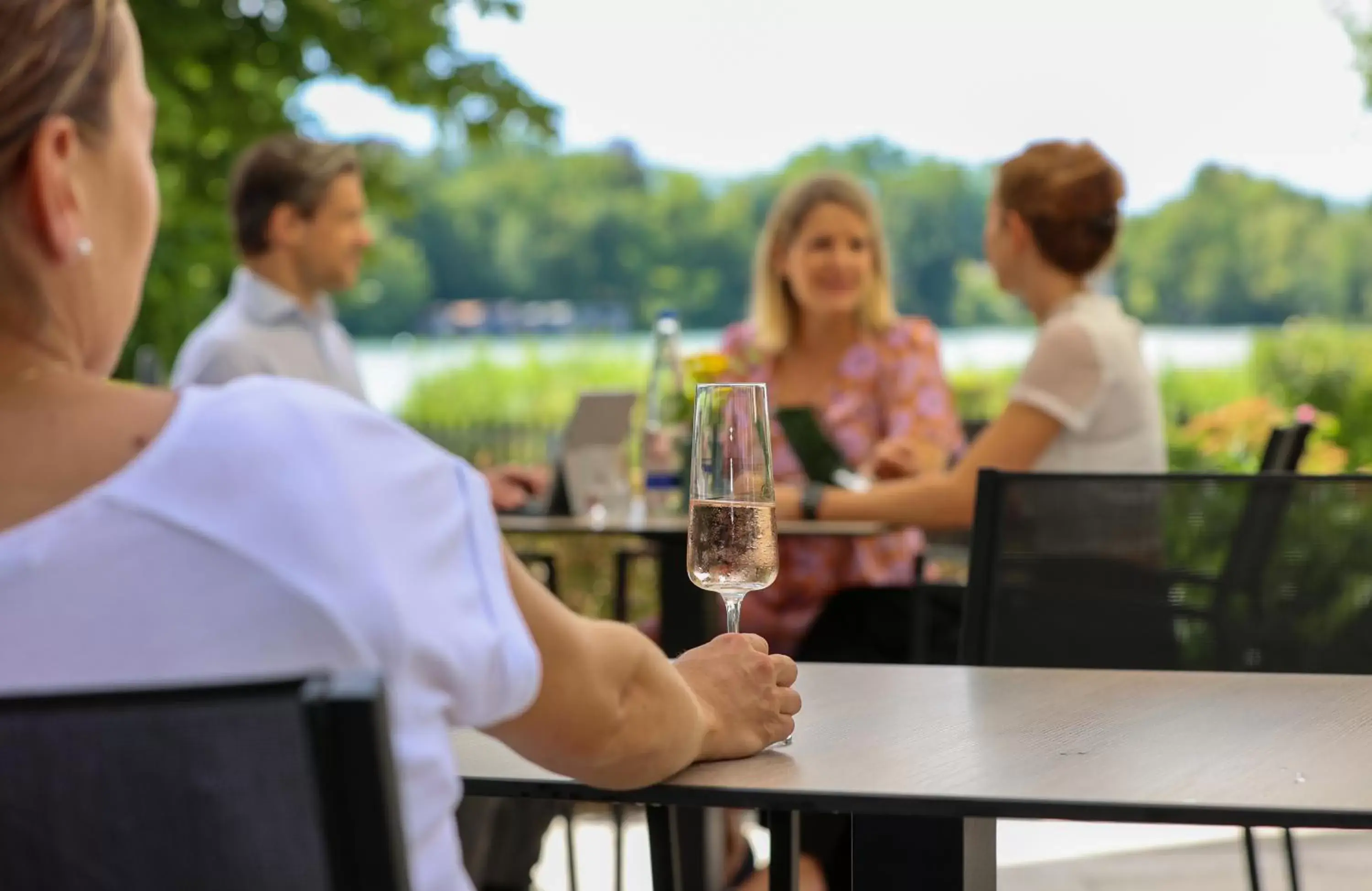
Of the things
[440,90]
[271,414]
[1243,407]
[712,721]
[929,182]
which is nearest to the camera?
[271,414]

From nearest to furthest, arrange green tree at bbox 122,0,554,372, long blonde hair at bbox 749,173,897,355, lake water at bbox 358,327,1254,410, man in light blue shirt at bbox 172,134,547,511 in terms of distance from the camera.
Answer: long blonde hair at bbox 749,173,897,355 < man in light blue shirt at bbox 172,134,547,511 < green tree at bbox 122,0,554,372 < lake water at bbox 358,327,1254,410

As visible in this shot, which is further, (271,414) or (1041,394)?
(1041,394)

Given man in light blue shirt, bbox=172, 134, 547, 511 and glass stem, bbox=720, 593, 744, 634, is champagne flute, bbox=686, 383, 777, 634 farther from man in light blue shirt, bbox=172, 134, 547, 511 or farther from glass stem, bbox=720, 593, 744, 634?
man in light blue shirt, bbox=172, 134, 547, 511

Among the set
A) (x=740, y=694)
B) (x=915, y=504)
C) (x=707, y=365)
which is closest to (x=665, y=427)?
(x=707, y=365)

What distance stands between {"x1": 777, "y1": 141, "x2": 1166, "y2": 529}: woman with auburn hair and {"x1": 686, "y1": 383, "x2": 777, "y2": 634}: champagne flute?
193 centimetres

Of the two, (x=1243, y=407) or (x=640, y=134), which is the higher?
(x=640, y=134)

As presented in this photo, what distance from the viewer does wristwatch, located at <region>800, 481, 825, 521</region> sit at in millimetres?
3812

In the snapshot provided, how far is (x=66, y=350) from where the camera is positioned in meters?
1.03

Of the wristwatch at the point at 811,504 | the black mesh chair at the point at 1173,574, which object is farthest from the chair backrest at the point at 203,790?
the wristwatch at the point at 811,504

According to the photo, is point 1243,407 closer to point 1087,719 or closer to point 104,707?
point 1087,719

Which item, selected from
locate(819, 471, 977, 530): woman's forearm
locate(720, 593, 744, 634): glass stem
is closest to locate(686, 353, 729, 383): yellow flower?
locate(819, 471, 977, 530): woman's forearm

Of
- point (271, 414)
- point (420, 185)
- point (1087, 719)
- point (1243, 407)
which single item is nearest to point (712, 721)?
point (1087, 719)

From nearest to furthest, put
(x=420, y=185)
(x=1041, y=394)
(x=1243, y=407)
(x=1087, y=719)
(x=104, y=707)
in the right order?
(x=104, y=707) → (x=1087, y=719) → (x=1041, y=394) → (x=1243, y=407) → (x=420, y=185)

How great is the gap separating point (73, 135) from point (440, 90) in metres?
6.27
